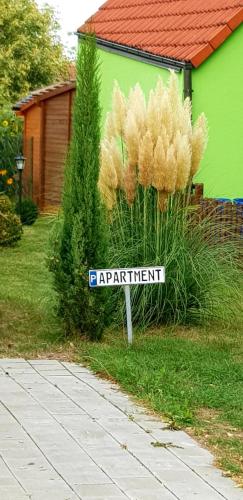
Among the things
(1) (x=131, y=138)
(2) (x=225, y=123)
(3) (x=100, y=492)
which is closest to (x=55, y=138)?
(2) (x=225, y=123)

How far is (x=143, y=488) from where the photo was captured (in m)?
6.17

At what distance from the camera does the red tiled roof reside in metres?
17.1

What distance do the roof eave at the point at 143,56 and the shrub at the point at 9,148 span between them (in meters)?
5.42

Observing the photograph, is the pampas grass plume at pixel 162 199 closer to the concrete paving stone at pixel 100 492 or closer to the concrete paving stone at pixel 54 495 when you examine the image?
the concrete paving stone at pixel 100 492

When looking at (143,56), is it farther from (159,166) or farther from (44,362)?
(44,362)

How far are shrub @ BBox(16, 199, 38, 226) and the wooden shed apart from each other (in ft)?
3.57

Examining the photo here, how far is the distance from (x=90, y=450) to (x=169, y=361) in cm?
287

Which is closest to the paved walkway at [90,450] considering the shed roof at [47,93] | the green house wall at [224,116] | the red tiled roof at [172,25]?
the red tiled roof at [172,25]

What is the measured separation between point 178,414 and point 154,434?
1.66ft

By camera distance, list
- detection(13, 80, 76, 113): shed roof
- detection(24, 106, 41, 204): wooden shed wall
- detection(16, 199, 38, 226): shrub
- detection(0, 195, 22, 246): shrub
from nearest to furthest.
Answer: detection(0, 195, 22, 246): shrub < detection(16, 199, 38, 226): shrub < detection(13, 80, 76, 113): shed roof < detection(24, 106, 41, 204): wooden shed wall

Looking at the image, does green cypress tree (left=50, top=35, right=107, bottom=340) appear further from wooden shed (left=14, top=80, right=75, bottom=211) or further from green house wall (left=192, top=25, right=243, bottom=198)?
wooden shed (left=14, top=80, right=75, bottom=211)

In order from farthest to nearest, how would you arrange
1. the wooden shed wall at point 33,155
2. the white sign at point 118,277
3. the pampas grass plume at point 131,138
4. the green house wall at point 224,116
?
1. the wooden shed wall at point 33,155
2. the green house wall at point 224,116
3. the pampas grass plume at point 131,138
4. the white sign at point 118,277

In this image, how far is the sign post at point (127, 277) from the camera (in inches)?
396

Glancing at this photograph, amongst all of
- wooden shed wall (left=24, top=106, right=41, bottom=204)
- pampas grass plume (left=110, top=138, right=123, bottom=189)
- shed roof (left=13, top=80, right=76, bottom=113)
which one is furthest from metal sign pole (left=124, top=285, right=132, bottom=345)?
wooden shed wall (left=24, top=106, right=41, bottom=204)
